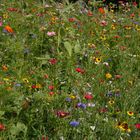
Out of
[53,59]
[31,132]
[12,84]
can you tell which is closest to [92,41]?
[53,59]

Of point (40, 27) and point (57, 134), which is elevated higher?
point (40, 27)

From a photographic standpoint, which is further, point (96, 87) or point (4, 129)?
point (96, 87)

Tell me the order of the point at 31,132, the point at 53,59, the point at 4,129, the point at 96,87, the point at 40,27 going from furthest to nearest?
the point at 40,27 → the point at 53,59 → the point at 96,87 → the point at 31,132 → the point at 4,129

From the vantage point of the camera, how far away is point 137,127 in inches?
133

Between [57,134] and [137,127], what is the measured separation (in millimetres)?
682

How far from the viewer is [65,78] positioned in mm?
4145

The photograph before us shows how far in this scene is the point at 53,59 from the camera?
439cm

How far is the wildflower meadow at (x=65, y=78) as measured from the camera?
3326mm

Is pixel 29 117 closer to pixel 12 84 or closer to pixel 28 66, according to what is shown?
pixel 12 84

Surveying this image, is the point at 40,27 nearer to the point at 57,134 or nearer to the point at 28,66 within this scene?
the point at 28,66

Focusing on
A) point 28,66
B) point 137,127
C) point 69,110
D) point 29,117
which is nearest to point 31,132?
point 29,117

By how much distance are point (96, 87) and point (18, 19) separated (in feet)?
5.98

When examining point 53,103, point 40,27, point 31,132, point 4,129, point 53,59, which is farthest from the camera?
point 40,27

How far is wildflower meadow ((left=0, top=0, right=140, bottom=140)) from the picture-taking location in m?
3.33
